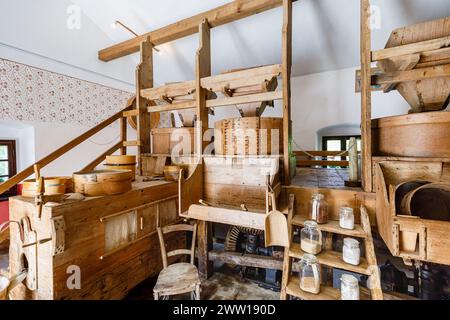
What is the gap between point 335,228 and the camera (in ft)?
5.65

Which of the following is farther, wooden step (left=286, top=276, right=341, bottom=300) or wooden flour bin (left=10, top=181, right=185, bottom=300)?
wooden flour bin (left=10, top=181, right=185, bottom=300)

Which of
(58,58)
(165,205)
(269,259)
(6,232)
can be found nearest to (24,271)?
(6,232)

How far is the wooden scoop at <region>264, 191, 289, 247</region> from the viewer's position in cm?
155

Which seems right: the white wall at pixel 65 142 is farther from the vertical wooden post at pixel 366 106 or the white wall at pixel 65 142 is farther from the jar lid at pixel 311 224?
the vertical wooden post at pixel 366 106

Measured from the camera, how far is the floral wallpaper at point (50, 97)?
10.8 feet

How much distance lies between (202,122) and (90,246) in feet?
5.88

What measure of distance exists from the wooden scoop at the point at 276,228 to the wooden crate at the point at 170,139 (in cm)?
176

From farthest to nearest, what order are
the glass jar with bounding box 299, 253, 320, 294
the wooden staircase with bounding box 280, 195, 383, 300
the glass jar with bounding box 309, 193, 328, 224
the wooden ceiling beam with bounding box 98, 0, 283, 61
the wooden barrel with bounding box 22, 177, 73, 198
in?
the wooden ceiling beam with bounding box 98, 0, 283, 61 → the wooden barrel with bounding box 22, 177, 73, 198 → the glass jar with bounding box 309, 193, 328, 224 → the glass jar with bounding box 299, 253, 320, 294 → the wooden staircase with bounding box 280, 195, 383, 300

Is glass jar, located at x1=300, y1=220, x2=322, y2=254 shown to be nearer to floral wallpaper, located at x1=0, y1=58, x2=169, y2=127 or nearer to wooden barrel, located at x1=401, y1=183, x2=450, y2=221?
wooden barrel, located at x1=401, y1=183, x2=450, y2=221

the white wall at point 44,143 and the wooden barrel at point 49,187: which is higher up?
the white wall at point 44,143

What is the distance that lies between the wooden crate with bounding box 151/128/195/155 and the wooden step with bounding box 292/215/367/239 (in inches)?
68.7

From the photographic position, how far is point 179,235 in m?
3.22

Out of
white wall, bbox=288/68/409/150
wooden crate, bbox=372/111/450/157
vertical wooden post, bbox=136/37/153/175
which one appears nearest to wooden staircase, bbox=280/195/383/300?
wooden crate, bbox=372/111/450/157

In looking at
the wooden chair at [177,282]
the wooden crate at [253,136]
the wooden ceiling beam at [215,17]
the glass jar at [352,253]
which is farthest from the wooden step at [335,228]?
the wooden ceiling beam at [215,17]
